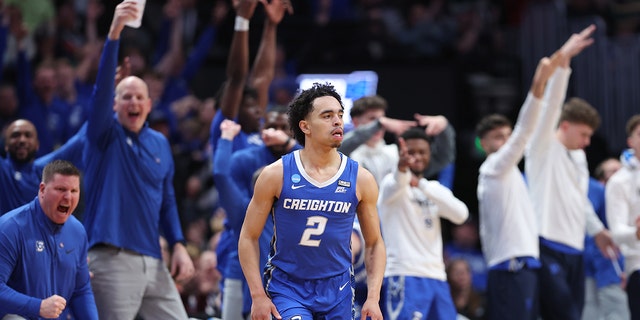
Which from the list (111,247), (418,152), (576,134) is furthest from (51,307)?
(576,134)

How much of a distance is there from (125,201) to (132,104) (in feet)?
2.55

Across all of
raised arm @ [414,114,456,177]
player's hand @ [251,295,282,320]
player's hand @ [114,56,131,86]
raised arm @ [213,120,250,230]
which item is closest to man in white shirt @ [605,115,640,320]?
raised arm @ [414,114,456,177]

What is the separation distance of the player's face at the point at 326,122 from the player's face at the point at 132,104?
2.04 m

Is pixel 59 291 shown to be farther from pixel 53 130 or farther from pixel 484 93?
pixel 484 93

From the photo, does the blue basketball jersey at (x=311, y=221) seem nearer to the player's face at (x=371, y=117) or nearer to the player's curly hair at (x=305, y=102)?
the player's curly hair at (x=305, y=102)

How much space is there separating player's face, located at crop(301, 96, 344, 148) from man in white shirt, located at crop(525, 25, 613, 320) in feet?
11.2

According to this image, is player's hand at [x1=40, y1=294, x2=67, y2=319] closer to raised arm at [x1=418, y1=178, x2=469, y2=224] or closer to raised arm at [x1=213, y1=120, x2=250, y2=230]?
raised arm at [x1=213, y1=120, x2=250, y2=230]

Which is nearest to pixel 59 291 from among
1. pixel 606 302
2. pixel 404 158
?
pixel 404 158


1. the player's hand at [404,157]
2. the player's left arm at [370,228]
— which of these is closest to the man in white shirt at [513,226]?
the player's hand at [404,157]

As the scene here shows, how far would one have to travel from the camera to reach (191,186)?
42.9 feet

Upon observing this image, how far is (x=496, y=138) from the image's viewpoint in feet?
32.1

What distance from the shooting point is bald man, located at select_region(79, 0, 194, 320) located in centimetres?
802

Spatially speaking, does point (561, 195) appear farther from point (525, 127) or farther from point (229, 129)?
point (229, 129)

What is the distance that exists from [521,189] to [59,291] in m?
4.27
